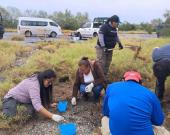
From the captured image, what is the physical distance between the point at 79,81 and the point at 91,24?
23.4m

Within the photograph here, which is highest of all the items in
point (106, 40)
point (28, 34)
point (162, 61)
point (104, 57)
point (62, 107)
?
point (106, 40)

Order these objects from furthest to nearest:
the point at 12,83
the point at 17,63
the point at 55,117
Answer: the point at 17,63 < the point at 12,83 < the point at 55,117

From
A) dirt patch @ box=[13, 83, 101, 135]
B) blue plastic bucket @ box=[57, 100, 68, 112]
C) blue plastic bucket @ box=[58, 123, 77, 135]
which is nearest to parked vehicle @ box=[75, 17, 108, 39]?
dirt patch @ box=[13, 83, 101, 135]

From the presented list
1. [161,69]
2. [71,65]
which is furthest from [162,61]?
[71,65]

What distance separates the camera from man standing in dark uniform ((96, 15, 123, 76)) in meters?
8.23

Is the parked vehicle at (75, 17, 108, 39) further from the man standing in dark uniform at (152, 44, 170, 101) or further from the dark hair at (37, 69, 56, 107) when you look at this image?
the man standing in dark uniform at (152, 44, 170, 101)

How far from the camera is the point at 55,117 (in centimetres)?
602

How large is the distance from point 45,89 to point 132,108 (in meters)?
2.42

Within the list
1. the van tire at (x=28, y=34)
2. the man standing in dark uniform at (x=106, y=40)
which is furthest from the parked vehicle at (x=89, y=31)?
the man standing in dark uniform at (x=106, y=40)

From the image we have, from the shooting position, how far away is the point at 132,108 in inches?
165

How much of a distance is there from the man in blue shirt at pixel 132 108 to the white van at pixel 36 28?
2669 centimetres

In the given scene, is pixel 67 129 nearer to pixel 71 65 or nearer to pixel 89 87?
pixel 89 87

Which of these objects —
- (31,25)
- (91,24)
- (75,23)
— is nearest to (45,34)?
(31,25)

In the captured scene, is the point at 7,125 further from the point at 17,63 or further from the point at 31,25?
the point at 31,25
